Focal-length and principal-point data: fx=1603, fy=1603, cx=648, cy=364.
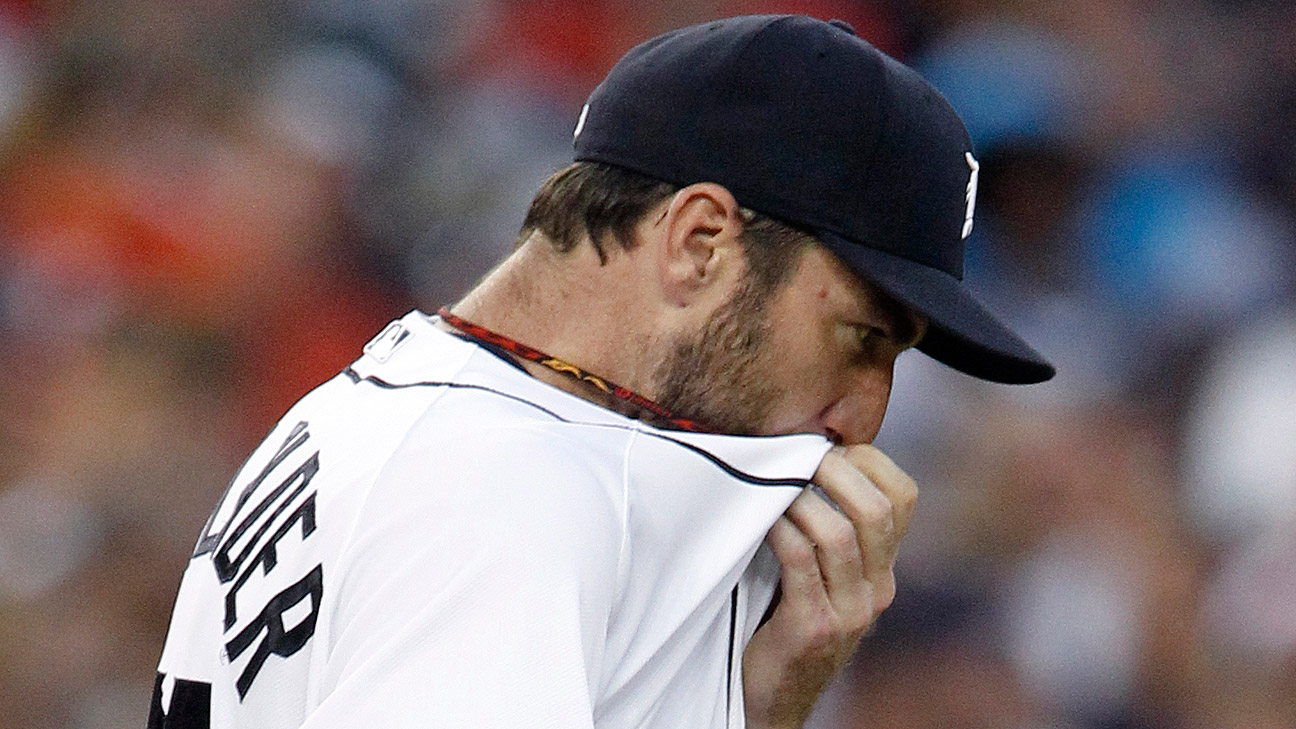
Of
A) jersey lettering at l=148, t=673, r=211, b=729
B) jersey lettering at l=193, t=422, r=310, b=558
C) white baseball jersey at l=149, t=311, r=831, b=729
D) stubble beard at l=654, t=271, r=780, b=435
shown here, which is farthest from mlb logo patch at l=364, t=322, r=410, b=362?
jersey lettering at l=148, t=673, r=211, b=729

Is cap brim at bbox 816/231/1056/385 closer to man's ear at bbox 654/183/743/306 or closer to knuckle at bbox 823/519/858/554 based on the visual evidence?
man's ear at bbox 654/183/743/306

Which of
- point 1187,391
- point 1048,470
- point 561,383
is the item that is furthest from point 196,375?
point 561,383

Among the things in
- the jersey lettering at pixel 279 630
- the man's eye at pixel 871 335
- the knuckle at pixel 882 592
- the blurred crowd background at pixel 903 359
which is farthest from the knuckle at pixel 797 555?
the blurred crowd background at pixel 903 359

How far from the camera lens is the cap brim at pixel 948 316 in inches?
67.8

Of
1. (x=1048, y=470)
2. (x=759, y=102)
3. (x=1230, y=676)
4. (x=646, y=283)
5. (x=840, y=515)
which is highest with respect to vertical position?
(x=759, y=102)

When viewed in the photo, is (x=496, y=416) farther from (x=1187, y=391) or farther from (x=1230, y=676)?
(x=1187, y=391)

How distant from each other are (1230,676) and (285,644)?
9.86 feet

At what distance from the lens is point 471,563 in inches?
52.6

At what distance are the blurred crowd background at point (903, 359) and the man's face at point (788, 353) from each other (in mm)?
2322

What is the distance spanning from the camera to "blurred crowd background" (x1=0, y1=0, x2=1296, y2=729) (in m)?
4.06

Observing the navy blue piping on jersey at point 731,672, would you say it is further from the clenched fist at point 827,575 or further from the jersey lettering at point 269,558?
the jersey lettering at point 269,558

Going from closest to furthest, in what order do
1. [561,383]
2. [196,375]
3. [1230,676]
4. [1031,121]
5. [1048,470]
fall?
[561,383]
[1230,676]
[1048,470]
[196,375]
[1031,121]

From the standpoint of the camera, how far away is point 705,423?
5.77 ft

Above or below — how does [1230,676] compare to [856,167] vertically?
below
